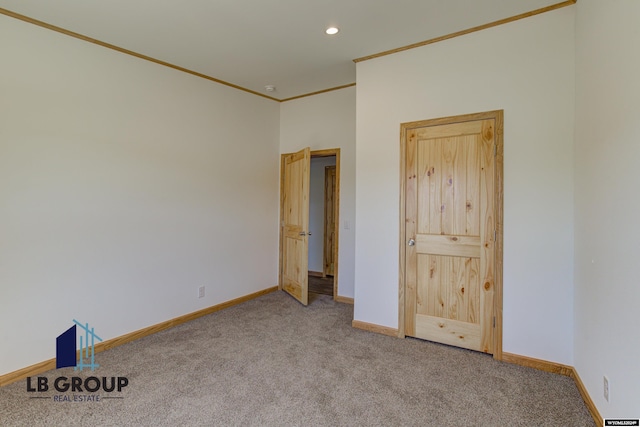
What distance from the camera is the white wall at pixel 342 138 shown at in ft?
13.6

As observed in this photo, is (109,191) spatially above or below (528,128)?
below

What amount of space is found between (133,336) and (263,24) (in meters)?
3.07

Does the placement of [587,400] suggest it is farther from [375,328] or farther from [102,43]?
[102,43]

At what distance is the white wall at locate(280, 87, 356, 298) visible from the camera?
164 inches

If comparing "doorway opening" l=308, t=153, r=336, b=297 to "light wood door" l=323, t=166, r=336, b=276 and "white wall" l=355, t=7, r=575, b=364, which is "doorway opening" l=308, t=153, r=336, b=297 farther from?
"white wall" l=355, t=7, r=575, b=364

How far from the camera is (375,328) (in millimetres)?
3207

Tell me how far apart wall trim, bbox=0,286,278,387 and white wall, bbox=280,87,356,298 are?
1244 mm

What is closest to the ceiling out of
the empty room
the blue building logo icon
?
the empty room

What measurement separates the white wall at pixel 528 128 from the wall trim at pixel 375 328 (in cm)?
96

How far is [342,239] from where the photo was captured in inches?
167

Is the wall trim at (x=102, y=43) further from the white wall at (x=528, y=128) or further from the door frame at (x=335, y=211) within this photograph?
the white wall at (x=528, y=128)

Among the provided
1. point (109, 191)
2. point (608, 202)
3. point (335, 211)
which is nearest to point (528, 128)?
point (608, 202)

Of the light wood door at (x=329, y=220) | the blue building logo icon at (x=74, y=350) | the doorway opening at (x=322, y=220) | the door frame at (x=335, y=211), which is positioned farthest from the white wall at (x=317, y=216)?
the blue building logo icon at (x=74, y=350)

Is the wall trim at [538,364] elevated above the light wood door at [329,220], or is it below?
below
